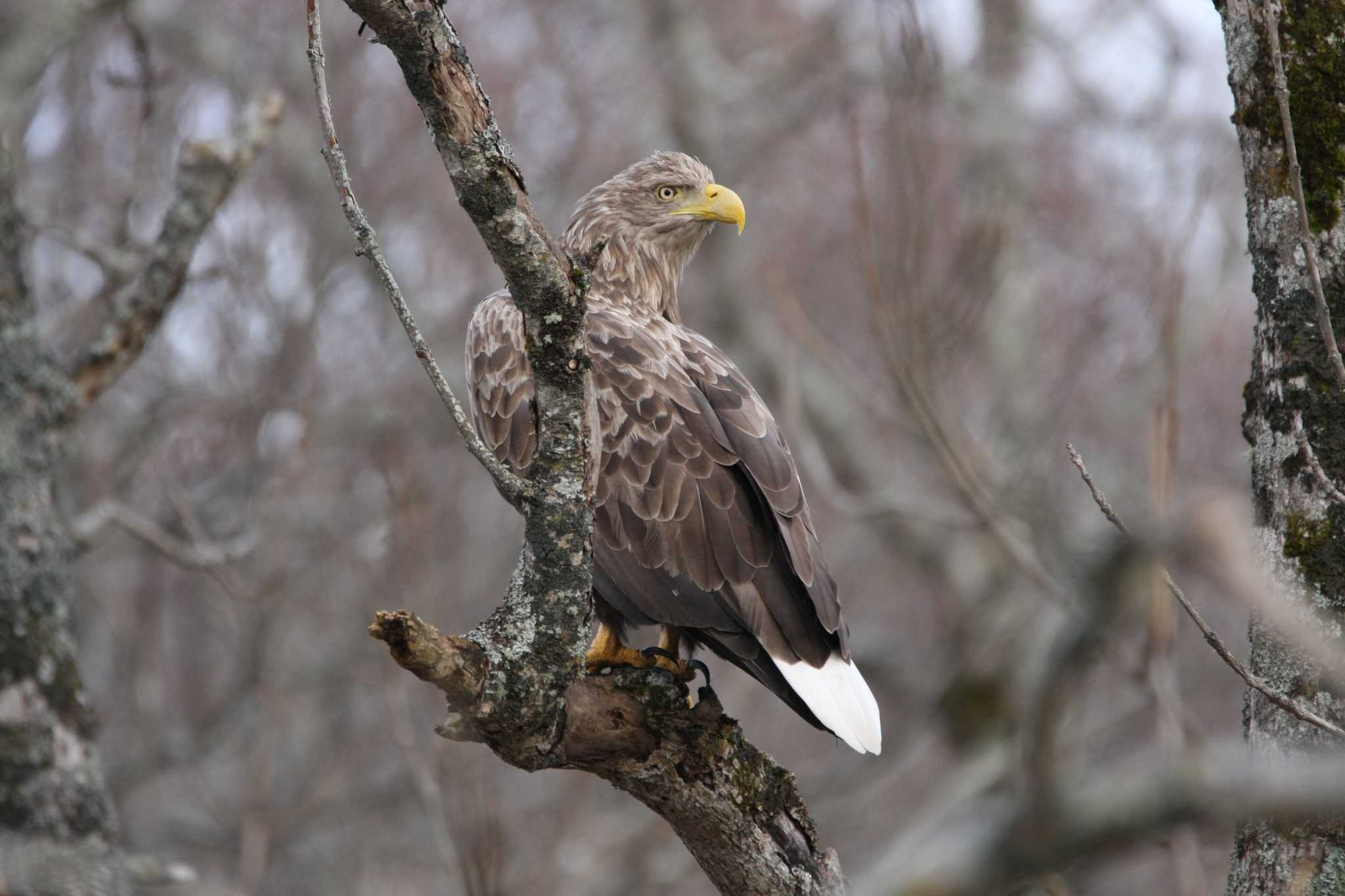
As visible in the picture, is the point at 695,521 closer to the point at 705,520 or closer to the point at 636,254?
the point at 705,520

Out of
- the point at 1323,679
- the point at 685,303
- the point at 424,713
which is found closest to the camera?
the point at 1323,679

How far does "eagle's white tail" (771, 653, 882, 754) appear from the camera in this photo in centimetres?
336

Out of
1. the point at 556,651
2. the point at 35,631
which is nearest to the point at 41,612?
the point at 35,631

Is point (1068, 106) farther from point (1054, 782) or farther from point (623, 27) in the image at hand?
point (1054, 782)

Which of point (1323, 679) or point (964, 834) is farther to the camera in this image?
point (1323, 679)

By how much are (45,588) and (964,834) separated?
3070 millimetres

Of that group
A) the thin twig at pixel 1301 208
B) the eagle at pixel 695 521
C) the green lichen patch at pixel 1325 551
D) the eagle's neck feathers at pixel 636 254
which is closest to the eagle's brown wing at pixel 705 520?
the eagle at pixel 695 521

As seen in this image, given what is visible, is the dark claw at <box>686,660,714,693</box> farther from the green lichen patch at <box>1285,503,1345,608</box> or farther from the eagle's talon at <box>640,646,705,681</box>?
the green lichen patch at <box>1285,503,1345,608</box>

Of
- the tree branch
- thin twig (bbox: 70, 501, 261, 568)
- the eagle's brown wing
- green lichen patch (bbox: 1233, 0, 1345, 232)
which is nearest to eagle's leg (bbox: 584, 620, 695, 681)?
the eagle's brown wing

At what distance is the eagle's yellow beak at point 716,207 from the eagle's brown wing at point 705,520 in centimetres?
109

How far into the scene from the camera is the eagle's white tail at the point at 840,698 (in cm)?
336

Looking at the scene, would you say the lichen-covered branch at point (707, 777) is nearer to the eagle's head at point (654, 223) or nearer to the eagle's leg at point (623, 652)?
the eagle's leg at point (623, 652)

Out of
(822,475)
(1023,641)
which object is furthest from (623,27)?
(822,475)

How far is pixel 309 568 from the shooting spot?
970 cm
